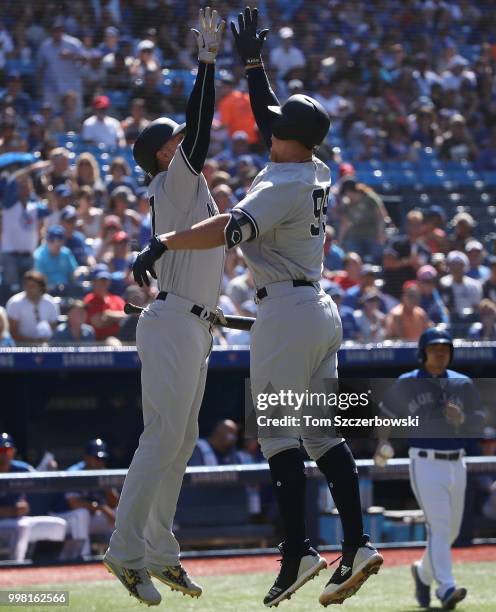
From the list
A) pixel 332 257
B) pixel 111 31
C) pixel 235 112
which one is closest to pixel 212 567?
pixel 332 257

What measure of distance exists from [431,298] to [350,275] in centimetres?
78

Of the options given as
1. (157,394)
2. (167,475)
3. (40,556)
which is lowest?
(40,556)

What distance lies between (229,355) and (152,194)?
17.4ft

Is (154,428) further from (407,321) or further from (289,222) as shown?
(407,321)

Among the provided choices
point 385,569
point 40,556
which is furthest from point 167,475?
point 40,556

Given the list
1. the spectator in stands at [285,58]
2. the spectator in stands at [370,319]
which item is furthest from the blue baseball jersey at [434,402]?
the spectator in stands at [285,58]

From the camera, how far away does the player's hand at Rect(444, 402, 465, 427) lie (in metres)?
7.27

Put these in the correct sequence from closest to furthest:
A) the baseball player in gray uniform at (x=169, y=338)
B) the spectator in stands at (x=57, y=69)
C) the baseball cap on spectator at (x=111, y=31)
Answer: the baseball player in gray uniform at (x=169, y=338)
the spectator in stands at (x=57, y=69)
the baseball cap on spectator at (x=111, y=31)

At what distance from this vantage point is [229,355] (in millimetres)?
10570

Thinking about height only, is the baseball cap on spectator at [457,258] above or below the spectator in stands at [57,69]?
below

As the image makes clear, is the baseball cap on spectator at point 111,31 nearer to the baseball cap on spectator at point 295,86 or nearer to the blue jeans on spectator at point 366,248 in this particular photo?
the baseball cap on spectator at point 295,86

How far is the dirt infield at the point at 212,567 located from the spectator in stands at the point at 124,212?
342 centimetres

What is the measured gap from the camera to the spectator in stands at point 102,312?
1052cm

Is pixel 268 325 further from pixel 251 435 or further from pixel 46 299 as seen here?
pixel 46 299
